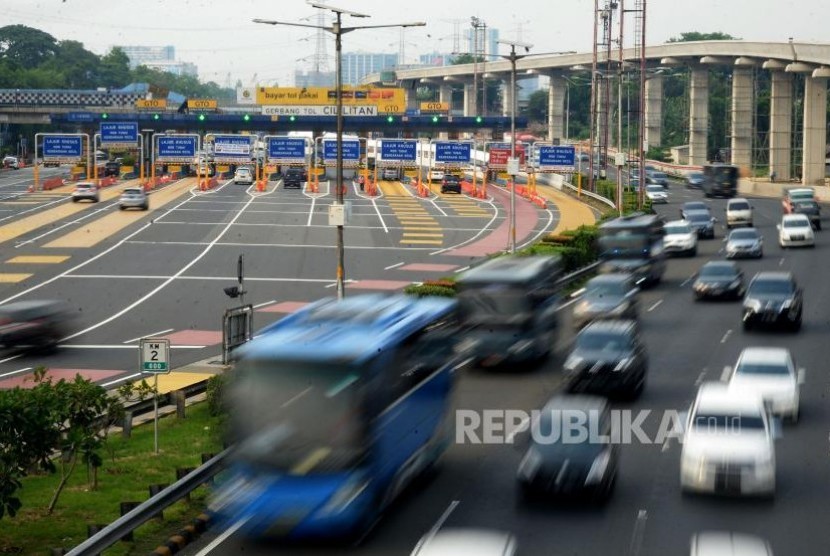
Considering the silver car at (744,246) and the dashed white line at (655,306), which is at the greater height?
the silver car at (744,246)

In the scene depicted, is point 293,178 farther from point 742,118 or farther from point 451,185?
point 742,118

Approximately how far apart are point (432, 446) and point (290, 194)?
Answer: 76.7 m

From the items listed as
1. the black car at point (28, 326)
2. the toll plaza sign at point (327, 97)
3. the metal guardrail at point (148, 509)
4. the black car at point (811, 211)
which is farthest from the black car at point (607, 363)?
the toll plaza sign at point (327, 97)

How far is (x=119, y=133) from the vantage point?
98.7 metres

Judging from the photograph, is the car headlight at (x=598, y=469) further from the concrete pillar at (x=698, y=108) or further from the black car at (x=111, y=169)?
the concrete pillar at (x=698, y=108)

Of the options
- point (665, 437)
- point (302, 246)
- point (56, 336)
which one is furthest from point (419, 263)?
point (665, 437)

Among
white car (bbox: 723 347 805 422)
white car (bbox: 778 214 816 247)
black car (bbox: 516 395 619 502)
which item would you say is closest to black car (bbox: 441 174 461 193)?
white car (bbox: 778 214 816 247)

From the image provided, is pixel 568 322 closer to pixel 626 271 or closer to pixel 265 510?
pixel 626 271

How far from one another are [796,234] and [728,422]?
143ft

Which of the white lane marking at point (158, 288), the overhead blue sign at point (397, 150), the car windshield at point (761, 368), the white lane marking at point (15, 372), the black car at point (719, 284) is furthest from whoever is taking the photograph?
the overhead blue sign at point (397, 150)

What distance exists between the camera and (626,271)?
1978 inches

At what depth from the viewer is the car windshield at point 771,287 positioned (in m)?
41.0

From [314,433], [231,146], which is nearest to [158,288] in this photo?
[314,433]

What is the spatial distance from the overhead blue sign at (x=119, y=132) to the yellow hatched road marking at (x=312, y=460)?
8283 cm
